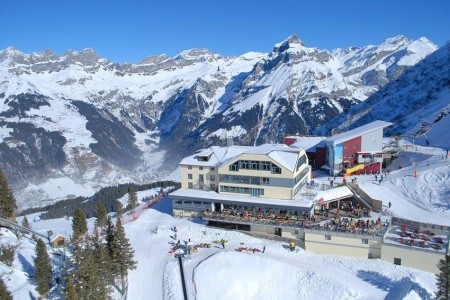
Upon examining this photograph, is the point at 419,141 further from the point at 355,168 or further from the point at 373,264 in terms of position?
the point at 373,264

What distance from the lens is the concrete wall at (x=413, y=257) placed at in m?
47.9

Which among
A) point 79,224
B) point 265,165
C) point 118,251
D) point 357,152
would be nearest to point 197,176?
point 265,165

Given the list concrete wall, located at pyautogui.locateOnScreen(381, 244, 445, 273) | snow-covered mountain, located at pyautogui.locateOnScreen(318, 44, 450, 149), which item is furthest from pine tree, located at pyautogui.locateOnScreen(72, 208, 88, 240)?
snow-covered mountain, located at pyautogui.locateOnScreen(318, 44, 450, 149)

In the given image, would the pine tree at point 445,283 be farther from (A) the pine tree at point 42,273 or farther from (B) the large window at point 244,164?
(A) the pine tree at point 42,273

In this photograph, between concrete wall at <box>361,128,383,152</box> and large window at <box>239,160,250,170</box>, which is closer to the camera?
large window at <box>239,160,250,170</box>

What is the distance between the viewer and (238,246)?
54312 mm

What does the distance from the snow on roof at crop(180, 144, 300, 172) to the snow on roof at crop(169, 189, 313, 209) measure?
13.9 ft

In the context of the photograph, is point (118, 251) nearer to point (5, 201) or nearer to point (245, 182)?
point (245, 182)

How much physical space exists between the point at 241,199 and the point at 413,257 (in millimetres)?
22620

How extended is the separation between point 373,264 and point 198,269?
1969 centimetres

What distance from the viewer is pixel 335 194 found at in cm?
6244

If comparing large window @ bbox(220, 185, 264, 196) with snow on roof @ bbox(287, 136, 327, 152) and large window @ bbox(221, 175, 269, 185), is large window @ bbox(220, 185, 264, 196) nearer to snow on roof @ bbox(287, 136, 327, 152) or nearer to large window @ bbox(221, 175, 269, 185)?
large window @ bbox(221, 175, 269, 185)

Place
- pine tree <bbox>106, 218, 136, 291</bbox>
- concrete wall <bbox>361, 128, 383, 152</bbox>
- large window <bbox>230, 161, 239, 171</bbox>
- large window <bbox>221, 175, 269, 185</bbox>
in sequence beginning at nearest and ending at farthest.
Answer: pine tree <bbox>106, 218, 136, 291</bbox>, large window <bbox>221, 175, 269, 185</bbox>, large window <bbox>230, 161, 239, 171</bbox>, concrete wall <bbox>361, 128, 383, 152</bbox>

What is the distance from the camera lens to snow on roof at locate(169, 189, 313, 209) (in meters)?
57.2
